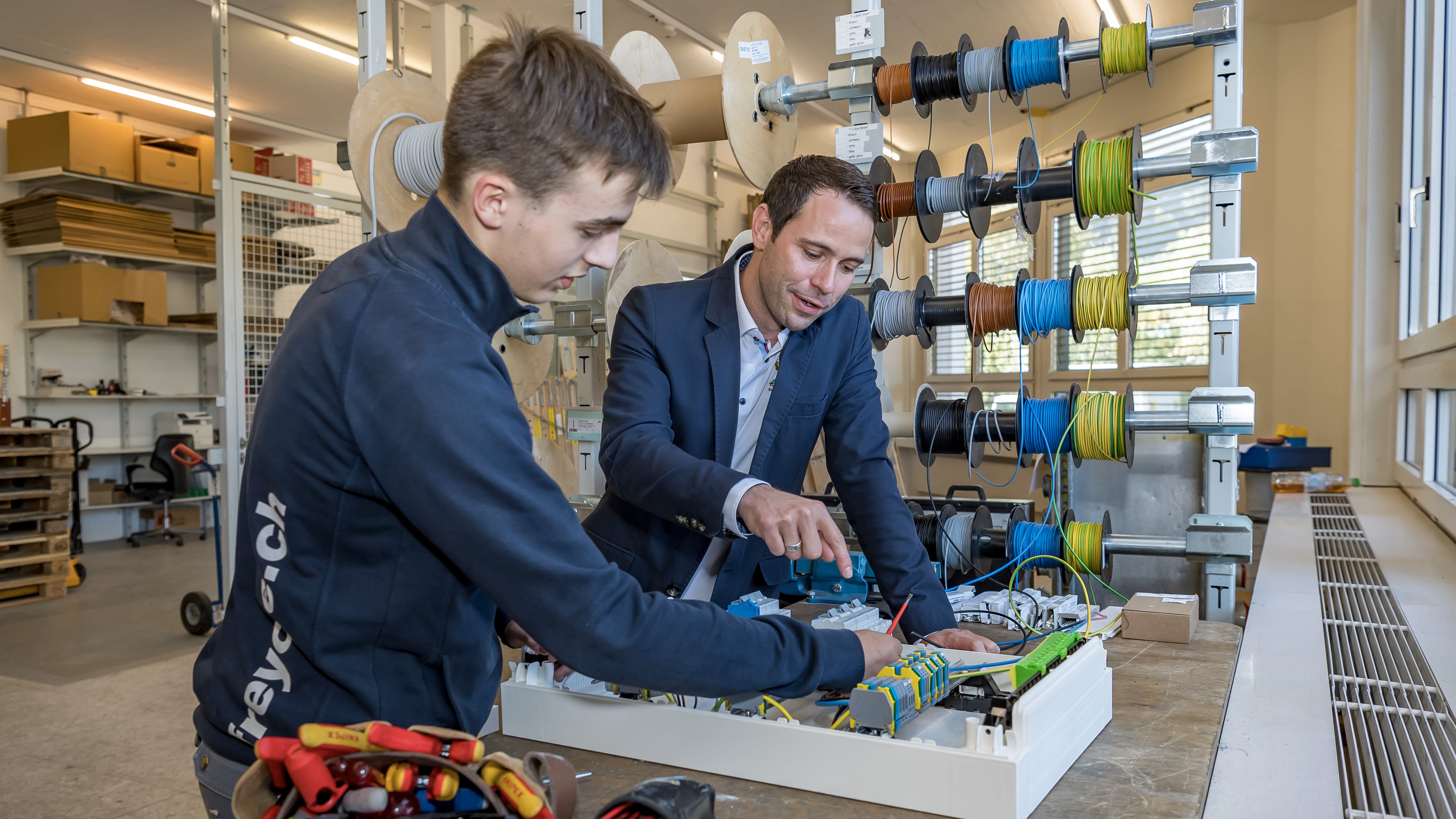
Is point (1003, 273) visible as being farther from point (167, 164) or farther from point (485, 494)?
point (485, 494)

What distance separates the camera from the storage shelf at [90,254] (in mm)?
6762

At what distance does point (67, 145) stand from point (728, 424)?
7328mm

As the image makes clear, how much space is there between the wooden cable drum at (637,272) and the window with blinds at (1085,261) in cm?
518

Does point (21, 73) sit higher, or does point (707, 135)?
point (21, 73)

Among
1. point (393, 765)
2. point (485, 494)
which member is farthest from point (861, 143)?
point (393, 765)

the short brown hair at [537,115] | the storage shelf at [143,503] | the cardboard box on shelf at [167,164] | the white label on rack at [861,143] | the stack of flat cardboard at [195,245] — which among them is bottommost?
the storage shelf at [143,503]

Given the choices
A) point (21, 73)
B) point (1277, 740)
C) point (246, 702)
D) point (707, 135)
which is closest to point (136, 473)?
point (21, 73)

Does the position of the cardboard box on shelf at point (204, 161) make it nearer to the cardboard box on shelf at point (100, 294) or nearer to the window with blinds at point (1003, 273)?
the cardboard box on shelf at point (100, 294)

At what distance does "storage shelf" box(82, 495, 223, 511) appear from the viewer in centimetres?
725

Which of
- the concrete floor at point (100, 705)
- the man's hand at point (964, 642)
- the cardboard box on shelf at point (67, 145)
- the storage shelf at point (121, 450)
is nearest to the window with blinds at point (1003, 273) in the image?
the concrete floor at point (100, 705)

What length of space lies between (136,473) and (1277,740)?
909cm

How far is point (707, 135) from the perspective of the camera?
2344 millimetres

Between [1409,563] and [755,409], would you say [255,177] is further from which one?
[1409,563]

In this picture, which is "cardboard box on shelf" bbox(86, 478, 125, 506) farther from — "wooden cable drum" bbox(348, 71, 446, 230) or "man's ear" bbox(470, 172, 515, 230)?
"man's ear" bbox(470, 172, 515, 230)
